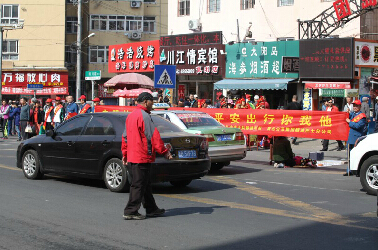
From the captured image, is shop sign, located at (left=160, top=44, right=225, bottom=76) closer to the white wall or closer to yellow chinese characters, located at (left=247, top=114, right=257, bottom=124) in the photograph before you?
the white wall

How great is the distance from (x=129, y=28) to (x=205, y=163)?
41630 millimetres

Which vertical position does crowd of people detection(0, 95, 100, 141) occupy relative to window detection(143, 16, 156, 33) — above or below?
below

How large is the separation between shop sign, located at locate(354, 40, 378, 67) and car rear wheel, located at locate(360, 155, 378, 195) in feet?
51.5

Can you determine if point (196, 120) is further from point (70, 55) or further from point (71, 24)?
point (71, 24)

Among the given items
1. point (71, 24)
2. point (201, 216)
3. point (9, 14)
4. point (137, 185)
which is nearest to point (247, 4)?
point (71, 24)

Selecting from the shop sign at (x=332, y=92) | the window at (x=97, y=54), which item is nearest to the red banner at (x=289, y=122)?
the shop sign at (x=332, y=92)

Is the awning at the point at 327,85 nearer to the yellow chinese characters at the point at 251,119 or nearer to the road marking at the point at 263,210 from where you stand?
the yellow chinese characters at the point at 251,119

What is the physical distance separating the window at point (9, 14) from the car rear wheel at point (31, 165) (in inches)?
1472

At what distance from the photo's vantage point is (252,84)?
97.2 ft

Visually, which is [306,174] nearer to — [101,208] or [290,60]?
[101,208]

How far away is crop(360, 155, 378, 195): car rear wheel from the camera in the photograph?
37.0ft

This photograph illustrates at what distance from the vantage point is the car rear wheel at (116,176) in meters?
11.1

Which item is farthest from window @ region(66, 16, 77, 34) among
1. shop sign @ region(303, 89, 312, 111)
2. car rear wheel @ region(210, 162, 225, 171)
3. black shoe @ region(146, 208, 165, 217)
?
black shoe @ region(146, 208, 165, 217)

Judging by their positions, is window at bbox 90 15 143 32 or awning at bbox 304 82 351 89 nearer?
awning at bbox 304 82 351 89
